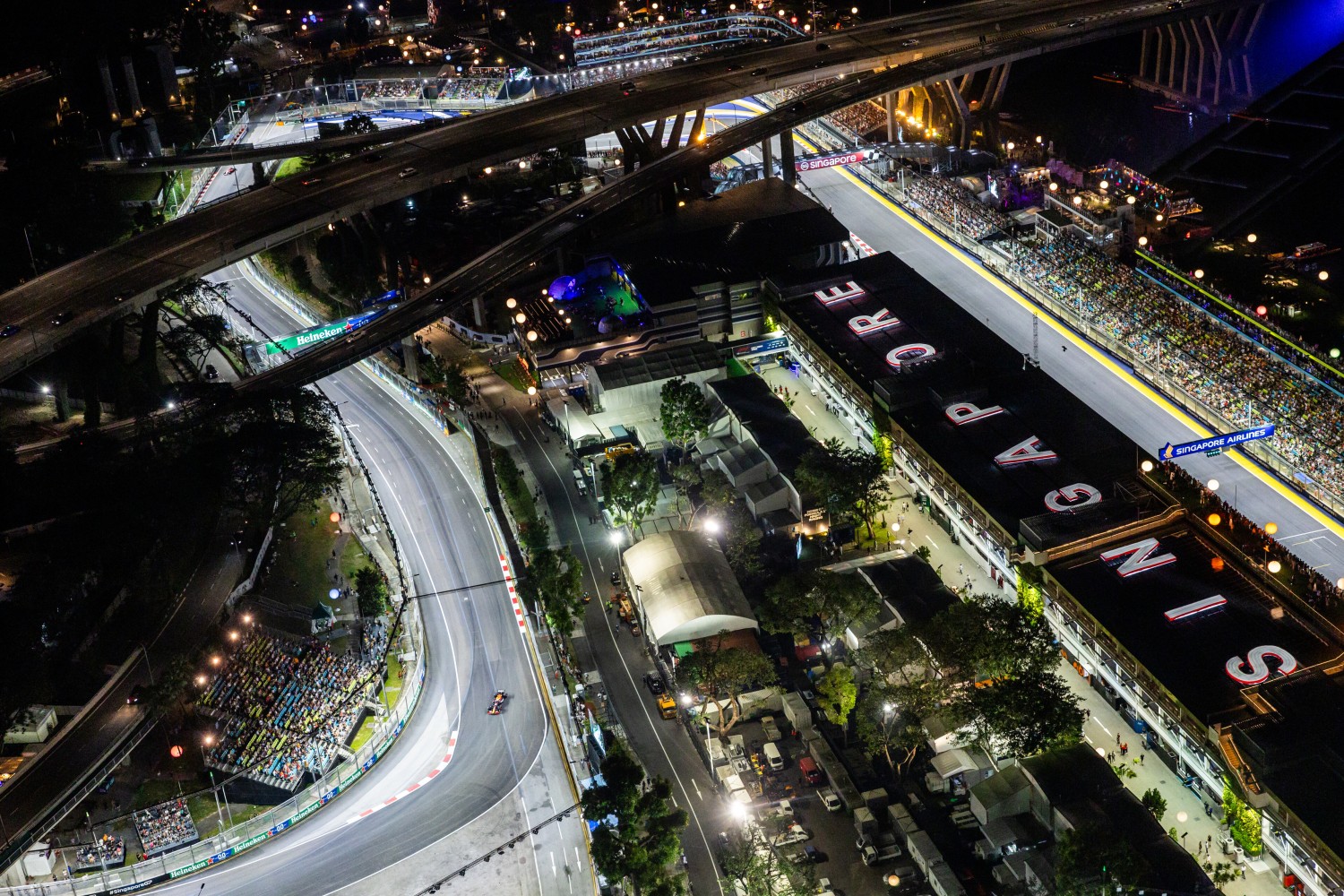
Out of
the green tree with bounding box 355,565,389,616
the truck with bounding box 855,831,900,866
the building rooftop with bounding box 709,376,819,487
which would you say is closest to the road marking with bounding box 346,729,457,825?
the green tree with bounding box 355,565,389,616

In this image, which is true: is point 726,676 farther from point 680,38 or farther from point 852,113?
point 680,38

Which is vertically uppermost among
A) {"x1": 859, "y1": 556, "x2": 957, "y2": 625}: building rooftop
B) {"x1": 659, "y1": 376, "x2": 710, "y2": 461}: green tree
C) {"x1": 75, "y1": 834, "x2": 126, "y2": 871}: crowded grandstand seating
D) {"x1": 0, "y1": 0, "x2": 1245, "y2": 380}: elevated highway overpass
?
{"x1": 0, "y1": 0, "x2": 1245, "y2": 380}: elevated highway overpass

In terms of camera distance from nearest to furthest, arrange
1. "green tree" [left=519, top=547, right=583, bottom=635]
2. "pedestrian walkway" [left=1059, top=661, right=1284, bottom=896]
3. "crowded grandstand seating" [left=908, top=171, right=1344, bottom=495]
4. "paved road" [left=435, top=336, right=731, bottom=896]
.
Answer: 1. "pedestrian walkway" [left=1059, top=661, right=1284, bottom=896]
2. "paved road" [left=435, top=336, right=731, bottom=896]
3. "green tree" [left=519, top=547, right=583, bottom=635]
4. "crowded grandstand seating" [left=908, top=171, right=1344, bottom=495]

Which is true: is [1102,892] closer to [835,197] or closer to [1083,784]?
[1083,784]

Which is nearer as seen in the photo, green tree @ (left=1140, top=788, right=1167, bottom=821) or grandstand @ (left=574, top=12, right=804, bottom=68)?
green tree @ (left=1140, top=788, right=1167, bottom=821)

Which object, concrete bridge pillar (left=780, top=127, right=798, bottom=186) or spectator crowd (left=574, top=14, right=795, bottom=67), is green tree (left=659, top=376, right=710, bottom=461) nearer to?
concrete bridge pillar (left=780, top=127, right=798, bottom=186)

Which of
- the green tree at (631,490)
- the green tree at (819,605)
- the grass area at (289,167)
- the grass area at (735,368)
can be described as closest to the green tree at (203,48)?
the grass area at (289,167)

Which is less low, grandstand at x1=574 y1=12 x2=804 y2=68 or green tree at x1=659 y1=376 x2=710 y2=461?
grandstand at x1=574 y1=12 x2=804 y2=68
